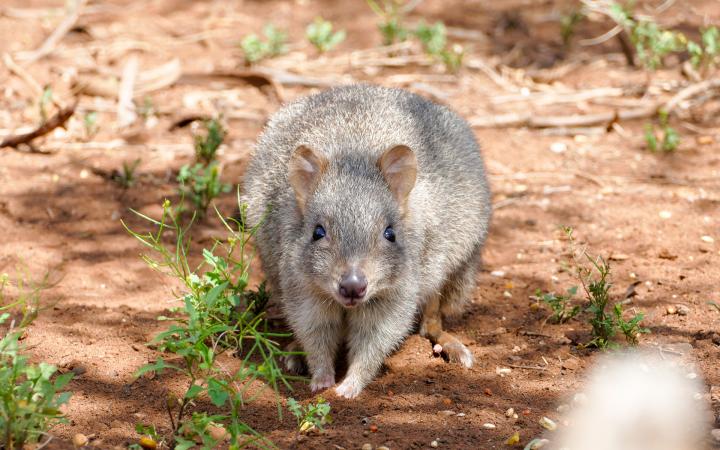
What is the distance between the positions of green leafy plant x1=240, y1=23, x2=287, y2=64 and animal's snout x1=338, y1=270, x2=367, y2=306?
555cm

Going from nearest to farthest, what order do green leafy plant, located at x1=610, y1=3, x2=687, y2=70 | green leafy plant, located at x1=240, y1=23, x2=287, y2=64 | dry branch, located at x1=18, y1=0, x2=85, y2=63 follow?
green leafy plant, located at x1=610, y1=3, x2=687, y2=70 < dry branch, located at x1=18, y1=0, x2=85, y2=63 < green leafy plant, located at x1=240, y1=23, x2=287, y2=64

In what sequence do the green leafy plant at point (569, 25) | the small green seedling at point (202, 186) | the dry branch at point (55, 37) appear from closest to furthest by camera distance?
1. the small green seedling at point (202, 186)
2. the dry branch at point (55, 37)
3. the green leafy plant at point (569, 25)

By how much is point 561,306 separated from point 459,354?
26.5 inches

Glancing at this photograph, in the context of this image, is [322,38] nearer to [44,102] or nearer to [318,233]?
[44,102]

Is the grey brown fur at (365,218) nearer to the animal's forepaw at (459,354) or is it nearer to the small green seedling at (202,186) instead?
the animal's forepaw at (459,354)

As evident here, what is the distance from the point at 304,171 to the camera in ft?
15.0

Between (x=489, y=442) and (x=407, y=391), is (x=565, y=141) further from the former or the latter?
(x=489, y=442)

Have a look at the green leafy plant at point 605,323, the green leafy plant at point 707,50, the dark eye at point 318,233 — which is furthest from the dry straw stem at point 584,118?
the dark eye at point 318,233

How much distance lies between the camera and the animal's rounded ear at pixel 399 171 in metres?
4.48

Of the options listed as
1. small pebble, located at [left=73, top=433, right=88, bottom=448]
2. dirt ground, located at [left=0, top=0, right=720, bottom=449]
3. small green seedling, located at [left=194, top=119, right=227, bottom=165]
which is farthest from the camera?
small green seedling, located at [left=194, top=119, right=227, bottom=165]

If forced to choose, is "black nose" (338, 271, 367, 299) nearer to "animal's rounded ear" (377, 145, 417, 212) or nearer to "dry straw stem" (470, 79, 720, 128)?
"animal's rounded ear" (377, 145, 417, 212)

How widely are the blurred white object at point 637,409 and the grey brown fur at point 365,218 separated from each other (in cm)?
84

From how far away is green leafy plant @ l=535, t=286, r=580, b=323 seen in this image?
4926 mm

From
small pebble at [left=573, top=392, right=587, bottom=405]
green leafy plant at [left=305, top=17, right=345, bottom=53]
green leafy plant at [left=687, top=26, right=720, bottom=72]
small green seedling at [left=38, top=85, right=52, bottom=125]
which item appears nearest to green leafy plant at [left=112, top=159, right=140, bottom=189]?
small green seedling at [left=38, top=85, right=52, bottom=125]
